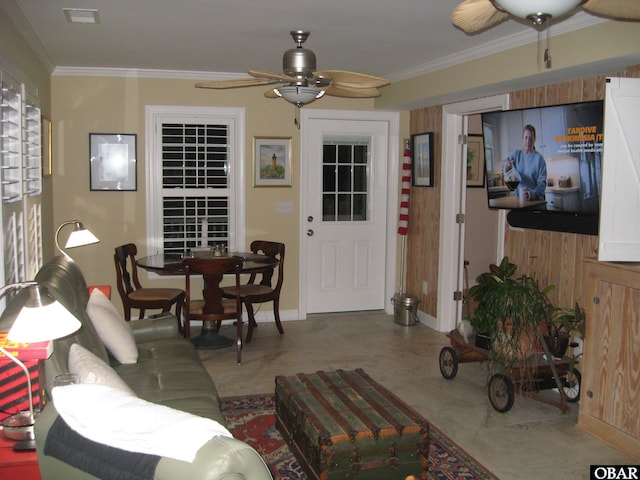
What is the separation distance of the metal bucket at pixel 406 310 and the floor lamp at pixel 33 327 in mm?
4367

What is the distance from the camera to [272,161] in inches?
242

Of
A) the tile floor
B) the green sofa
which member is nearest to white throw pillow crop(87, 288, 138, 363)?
the green sofa

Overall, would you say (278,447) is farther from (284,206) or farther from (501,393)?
(284,206)

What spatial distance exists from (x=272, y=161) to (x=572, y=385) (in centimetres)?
348

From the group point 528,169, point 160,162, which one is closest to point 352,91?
point 528,169

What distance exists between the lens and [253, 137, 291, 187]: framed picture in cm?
610

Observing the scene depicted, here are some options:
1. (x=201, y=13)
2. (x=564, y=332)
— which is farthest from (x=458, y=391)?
(x=201, y=13)

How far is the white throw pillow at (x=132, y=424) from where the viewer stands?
146cm

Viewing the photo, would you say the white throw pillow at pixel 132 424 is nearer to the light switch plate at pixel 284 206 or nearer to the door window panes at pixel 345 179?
the light switch plate at pixel 284 206

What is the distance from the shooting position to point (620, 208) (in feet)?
11.2

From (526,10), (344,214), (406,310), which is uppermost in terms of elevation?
(526,10)

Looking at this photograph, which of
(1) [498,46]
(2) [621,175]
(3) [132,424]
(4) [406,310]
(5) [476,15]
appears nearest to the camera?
(3) [132,424]

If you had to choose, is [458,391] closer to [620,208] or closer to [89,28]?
[620,208]

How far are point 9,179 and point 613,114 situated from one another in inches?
131
